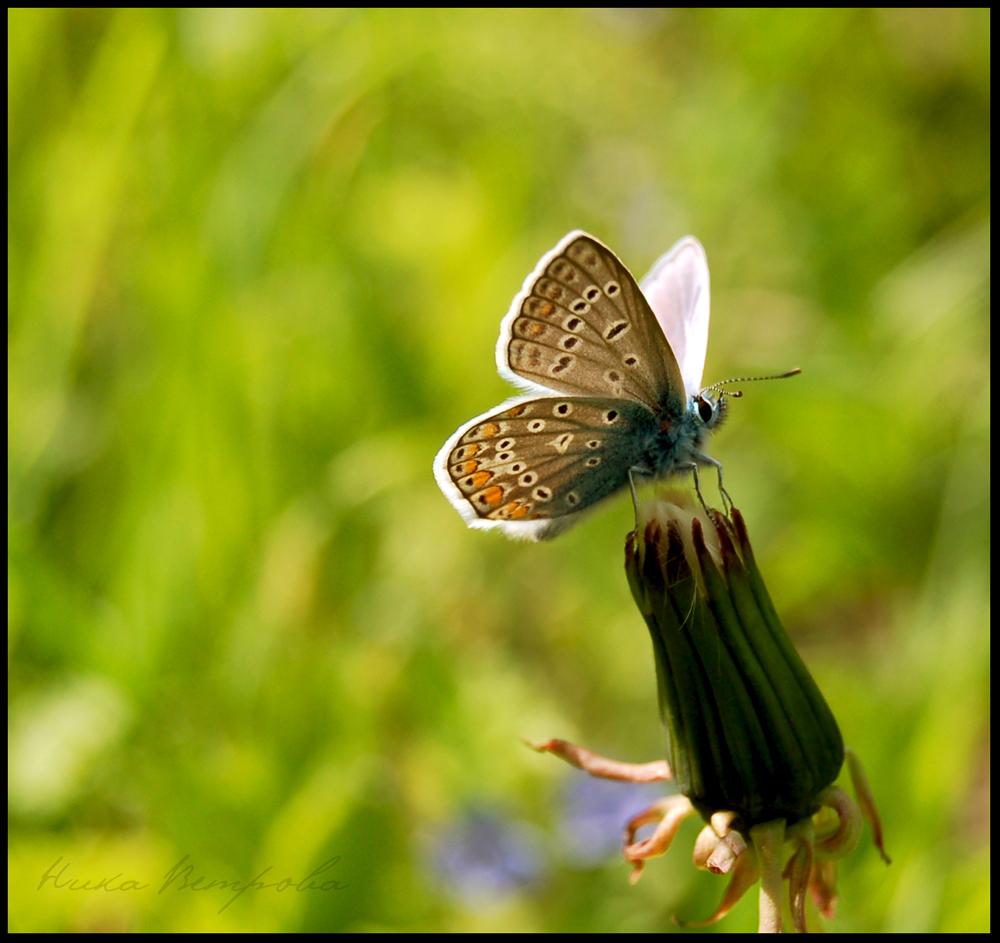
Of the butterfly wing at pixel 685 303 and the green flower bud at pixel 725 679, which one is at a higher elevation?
the butterfly wing at pixel 685 303

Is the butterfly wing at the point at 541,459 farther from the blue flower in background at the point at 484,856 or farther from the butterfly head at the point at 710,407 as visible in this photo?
the blue flower in background at the point at 484,856

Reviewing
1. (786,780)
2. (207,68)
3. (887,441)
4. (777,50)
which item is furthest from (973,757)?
(207,68)

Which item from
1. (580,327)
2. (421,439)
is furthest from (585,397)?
(421,439)

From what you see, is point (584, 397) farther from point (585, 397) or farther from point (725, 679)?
point (725, 679)

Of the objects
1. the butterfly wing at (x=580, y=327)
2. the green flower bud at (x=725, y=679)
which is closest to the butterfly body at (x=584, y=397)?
the butterfly wing at (x=580, y=327)

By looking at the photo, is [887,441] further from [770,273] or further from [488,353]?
[488,353]
